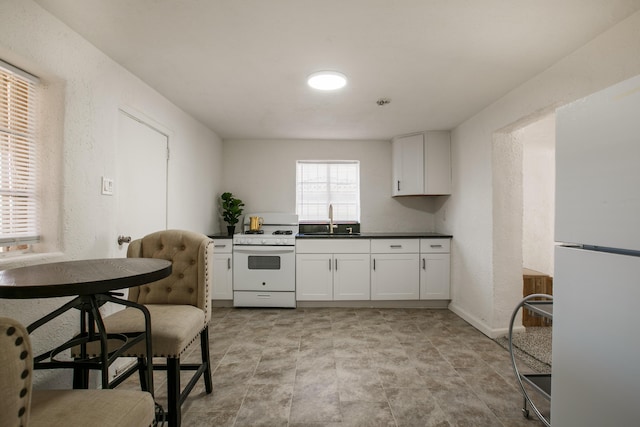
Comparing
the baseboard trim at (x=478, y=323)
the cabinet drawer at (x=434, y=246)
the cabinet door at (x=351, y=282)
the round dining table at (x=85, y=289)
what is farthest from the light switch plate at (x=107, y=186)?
the baseboard trim at (x=478, y=323)

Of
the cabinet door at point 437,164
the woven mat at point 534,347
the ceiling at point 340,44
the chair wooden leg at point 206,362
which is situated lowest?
the woven mat at point 534,347

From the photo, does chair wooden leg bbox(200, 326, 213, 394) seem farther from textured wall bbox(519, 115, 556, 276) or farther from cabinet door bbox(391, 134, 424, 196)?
textured wall bbox(519, 115, 556, 276)

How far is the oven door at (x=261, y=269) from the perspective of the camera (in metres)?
3.88

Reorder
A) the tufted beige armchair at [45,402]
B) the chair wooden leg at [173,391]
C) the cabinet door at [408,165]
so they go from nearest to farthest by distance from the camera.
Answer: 1. the tufted beige armchair at [45,402]
2. the chair wooden leg at [173,391]
3. the cabinet door at [408,165]

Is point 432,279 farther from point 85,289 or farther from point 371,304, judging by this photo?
point 85,289

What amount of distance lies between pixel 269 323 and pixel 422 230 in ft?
8.45

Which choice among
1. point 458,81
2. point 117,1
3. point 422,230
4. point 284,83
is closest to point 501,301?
point 422,230

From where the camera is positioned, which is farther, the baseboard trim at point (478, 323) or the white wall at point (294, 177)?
the white wall at point (294, 177)

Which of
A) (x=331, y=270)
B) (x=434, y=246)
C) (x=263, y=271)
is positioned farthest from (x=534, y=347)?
(x=263, y=271)

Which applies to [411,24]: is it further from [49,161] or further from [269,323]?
[269,323]

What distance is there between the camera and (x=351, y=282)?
395 centimetres

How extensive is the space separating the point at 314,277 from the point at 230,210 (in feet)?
4.73

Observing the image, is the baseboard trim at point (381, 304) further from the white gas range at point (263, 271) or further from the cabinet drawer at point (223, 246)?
the cabinet drawer at point (223, 246)

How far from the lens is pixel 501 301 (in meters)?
3.05
